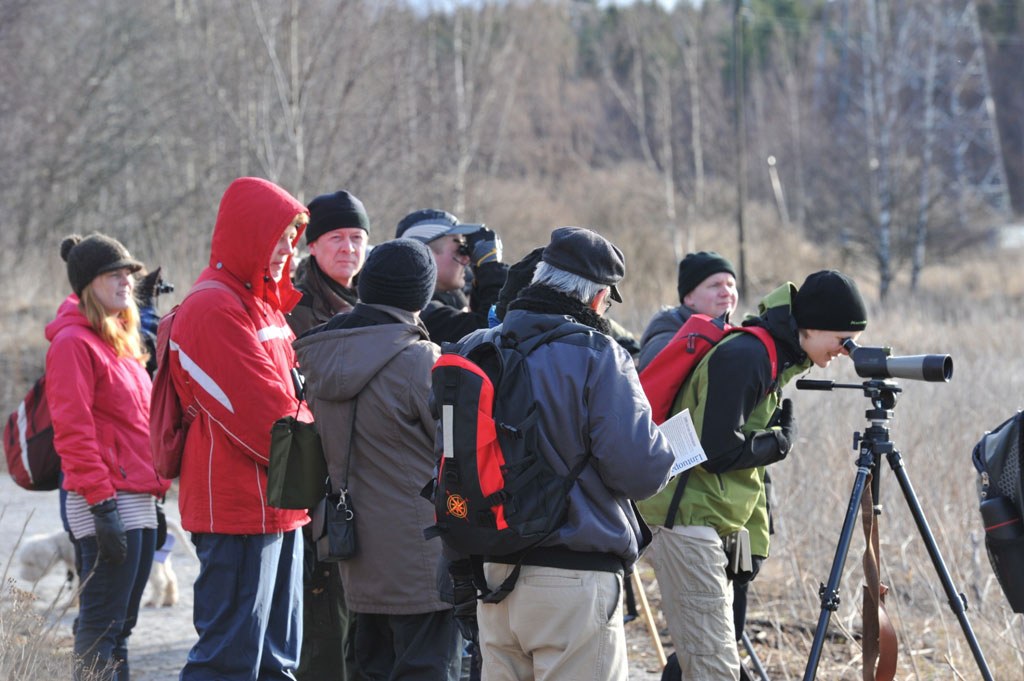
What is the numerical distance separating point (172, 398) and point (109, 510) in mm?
690

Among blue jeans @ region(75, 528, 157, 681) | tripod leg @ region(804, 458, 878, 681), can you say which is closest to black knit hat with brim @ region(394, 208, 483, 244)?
blue jeans @ region(75, 528, 157, 681)

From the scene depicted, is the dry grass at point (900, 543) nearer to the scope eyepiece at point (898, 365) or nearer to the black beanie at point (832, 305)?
the scope eyepiece at point (898, 365)

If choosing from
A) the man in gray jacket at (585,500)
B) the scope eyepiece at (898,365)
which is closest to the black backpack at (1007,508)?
the scope eyepiece at (898,365)

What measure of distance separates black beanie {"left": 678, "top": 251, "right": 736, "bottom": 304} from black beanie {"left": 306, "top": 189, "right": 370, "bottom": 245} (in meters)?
1.48

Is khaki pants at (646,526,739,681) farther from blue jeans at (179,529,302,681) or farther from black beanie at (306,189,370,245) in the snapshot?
black beanie at (306,189,370,245)

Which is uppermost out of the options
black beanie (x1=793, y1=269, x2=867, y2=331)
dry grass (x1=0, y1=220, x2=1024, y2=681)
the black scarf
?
the black scarf

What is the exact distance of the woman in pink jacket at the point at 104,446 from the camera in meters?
4.29

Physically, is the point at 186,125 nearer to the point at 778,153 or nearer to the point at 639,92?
the point at 639,92

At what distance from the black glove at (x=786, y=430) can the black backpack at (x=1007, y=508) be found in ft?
2.04

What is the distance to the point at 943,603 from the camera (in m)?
6.14

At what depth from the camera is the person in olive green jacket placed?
12.5 feet

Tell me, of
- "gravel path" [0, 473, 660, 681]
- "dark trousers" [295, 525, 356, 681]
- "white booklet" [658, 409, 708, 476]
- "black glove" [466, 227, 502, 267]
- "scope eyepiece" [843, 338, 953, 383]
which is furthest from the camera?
"gravel path" [0, 473, 660, 681]

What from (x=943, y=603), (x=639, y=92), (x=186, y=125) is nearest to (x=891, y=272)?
(x=639, y=92)

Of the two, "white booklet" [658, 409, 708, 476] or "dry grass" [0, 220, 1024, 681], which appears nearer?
"white booklet" [658, 409, 708, 476]
